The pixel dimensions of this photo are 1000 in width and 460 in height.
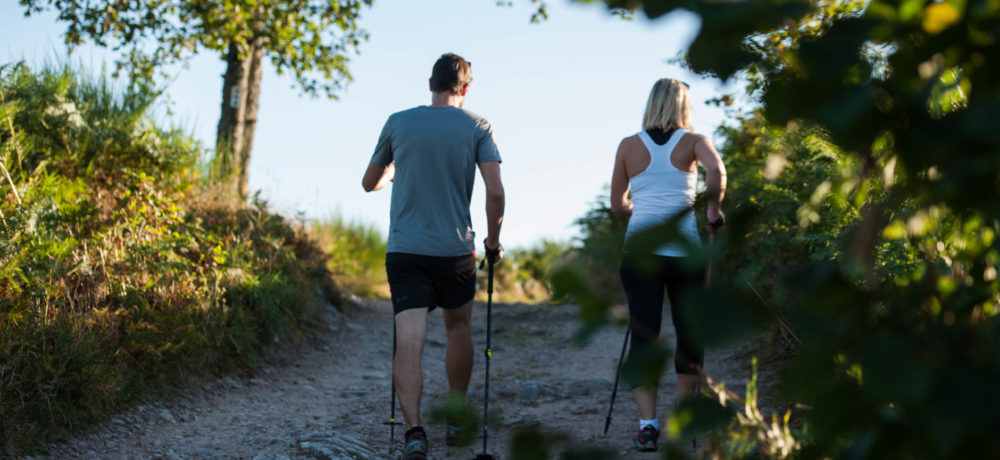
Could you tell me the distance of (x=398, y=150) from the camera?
14.9ft

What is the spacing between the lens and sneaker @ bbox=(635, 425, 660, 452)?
4473 mm

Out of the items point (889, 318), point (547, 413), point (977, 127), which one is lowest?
point (547, 413)

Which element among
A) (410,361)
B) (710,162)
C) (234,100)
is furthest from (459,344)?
(234,100)

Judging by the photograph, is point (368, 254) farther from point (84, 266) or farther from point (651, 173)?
point (651, 173)

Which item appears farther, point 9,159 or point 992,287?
point 9,159

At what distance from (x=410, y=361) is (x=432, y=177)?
1.01m

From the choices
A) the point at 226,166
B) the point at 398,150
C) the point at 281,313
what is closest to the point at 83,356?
the point at 398,150

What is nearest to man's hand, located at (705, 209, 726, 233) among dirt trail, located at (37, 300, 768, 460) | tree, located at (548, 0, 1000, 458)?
dirt trail, located at (37, 300, 768, 460)

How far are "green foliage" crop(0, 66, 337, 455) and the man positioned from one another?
2.03 meters

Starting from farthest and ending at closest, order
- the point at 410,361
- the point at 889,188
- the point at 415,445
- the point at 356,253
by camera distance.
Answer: the point at 356,253 → the point at 410,361 → the point at 415,445 → the point at 889,188

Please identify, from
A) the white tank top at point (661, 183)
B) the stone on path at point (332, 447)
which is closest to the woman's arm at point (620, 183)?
the white tank top at point (661, 183)

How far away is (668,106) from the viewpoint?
15.2 ft

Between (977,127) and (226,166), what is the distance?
437 inches

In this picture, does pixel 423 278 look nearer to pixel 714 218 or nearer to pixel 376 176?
pixel 376 176
